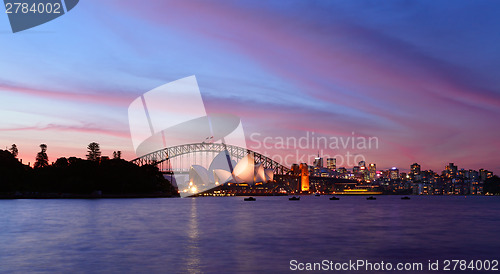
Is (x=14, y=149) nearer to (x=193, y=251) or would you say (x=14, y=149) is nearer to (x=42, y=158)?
(x=42, y=158)

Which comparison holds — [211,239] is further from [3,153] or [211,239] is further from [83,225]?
[3,153]

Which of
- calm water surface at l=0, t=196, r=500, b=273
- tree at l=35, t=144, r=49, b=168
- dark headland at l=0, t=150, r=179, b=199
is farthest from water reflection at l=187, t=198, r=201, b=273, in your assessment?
tree at l=35, t=144, r=49, b=168

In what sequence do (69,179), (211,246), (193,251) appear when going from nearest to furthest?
(193,251), (211,246), (69,179)

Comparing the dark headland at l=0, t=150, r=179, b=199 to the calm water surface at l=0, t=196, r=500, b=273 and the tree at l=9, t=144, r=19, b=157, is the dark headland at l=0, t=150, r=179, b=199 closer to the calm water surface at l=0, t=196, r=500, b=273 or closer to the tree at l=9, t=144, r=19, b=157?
the tree at l=9, t=144, r=19, b=157

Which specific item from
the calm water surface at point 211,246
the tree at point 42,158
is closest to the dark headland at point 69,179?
the tree at point 42,158

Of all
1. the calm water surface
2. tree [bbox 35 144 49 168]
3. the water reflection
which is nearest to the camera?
the water reflection

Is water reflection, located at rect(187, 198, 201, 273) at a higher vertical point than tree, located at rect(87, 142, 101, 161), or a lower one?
lower

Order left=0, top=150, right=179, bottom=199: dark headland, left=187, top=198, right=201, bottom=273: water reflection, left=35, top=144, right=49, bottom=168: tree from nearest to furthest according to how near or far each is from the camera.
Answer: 1. left=187, top=198, right=201, bottom=273: water reflection
2. left=0, top=150, right=179, bottom=199: dark headland
3. left=35, top=144, right=49, bottom=168: tree

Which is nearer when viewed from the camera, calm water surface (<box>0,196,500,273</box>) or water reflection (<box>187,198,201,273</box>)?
water reflection (<box>187,198,201,273</box>)

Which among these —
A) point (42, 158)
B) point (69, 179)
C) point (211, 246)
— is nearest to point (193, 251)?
point (211, 246)

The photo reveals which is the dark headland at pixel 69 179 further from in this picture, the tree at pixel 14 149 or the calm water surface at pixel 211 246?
the calm water surface at pixel 211 246

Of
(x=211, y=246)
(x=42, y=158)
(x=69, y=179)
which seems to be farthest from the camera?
(x=42, y=158)

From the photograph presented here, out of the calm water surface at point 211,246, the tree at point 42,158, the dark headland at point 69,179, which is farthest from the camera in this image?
the tree at point 42,158

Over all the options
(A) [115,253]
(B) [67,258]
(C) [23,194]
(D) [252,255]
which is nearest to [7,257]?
(B) [67,258]
